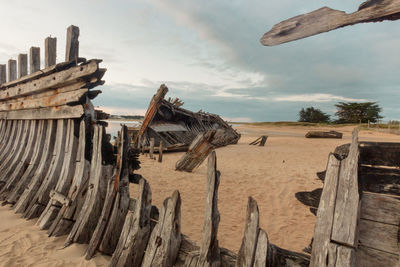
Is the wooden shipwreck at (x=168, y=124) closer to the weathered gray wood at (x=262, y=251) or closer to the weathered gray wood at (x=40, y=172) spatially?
the weathered gray wood at (x=40, y=172)

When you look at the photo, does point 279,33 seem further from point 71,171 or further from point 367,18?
point 71,171

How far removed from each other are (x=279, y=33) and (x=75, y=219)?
11.6 ft

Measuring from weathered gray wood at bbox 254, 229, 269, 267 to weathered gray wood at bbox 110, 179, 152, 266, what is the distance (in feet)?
4.05

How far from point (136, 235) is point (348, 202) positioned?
194cm

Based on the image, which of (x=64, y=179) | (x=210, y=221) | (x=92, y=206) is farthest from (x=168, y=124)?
(x=210, y=221)

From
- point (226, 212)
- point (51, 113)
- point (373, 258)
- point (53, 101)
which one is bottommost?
point (226, 212)

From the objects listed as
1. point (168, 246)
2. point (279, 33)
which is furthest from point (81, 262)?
point (279, 33)

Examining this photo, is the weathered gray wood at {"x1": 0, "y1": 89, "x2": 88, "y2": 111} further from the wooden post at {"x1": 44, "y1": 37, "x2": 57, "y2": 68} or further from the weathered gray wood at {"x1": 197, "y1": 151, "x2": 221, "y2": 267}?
the weathered gray wood at {"x1": 197, "y1": 151, "x2": 221, "y2": 267}

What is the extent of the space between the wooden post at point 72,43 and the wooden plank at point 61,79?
295mm

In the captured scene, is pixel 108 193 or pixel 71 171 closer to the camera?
pixel 108 193

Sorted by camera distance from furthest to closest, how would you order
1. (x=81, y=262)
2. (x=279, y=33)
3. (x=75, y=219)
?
(x=75, y=219)
(x=81, y=262)
(x=279, y=33)

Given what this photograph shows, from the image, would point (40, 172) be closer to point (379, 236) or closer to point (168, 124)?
point (379, 236)

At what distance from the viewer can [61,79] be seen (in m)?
3.73

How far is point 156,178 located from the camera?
8.07m
